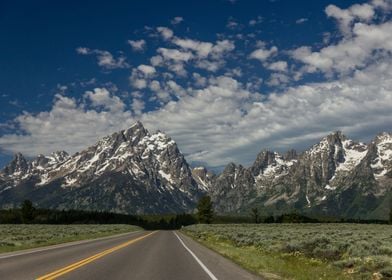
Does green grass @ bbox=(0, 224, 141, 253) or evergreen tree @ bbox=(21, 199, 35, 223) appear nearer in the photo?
green grass @ bbox=(0, 224, 141, 253)

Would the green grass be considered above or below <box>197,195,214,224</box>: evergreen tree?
below

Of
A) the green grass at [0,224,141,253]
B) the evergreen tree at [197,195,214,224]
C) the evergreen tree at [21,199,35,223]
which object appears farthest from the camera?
the evergreen tree at [21,199,35,223]

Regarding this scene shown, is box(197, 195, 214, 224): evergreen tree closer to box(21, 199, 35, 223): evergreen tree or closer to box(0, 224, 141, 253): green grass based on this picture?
box(21, 199, 35, 223): evergreen tree

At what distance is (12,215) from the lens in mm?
193000

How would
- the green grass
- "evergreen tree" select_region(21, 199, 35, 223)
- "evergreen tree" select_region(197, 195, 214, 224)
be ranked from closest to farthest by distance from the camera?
1. the green grass
2. "evergreen tree" select_region(197, 195, 214, 224)
3. "evergreen tree" select_region(21, 199, 35, 223)

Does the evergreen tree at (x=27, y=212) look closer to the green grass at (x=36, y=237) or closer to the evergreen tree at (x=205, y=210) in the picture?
the evergreen tree at (x=205, y=210)

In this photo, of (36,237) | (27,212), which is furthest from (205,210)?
(36,237)

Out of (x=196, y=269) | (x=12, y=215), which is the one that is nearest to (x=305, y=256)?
(x=196, y=269)

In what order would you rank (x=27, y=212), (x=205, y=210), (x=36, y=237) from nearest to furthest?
1. (x=36, y=237)
2. (x=205, y=210)
3. (x=27, y=212)

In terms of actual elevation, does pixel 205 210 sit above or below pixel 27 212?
below

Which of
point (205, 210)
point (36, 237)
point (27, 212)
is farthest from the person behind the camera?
point (27, 212)

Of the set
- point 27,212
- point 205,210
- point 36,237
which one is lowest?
point 36,237

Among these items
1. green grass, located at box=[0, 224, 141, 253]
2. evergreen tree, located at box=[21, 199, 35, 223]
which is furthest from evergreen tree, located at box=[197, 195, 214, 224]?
green grass, located at box=[0, 224, 141, 253]

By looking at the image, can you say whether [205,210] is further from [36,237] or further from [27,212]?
Result: [36,237]
